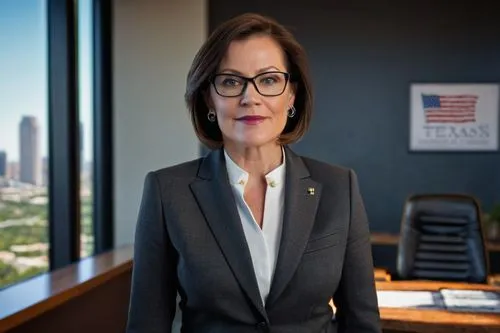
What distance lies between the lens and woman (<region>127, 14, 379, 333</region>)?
104 centimetres

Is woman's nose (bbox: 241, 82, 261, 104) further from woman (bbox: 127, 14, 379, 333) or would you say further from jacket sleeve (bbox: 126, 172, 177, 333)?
jacket sleeve (bbox: 126, 172, 177, 333)

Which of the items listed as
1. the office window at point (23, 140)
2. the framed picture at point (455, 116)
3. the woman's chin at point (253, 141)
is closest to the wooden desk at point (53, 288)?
the office window at point (23, 140)

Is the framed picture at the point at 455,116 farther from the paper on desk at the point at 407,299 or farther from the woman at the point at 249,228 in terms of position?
the woman at the point at 249,228

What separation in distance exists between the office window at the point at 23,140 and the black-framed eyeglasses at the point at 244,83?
5.63 feet

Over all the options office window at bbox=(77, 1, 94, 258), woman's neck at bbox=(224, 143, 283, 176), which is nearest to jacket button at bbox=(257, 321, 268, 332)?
woman's neck at bbox=(224, 143, 283, 176)

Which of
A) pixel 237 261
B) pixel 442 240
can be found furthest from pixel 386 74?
pixel 237 261

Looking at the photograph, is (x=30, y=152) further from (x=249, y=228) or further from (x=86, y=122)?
(x=249, y=228)

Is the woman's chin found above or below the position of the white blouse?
above

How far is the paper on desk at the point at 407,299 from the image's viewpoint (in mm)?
2270

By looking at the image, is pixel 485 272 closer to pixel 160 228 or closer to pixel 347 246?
pixel 347 246

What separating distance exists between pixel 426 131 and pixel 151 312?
356 cm

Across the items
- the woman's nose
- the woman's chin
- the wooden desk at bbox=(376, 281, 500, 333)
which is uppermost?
the woman's nose

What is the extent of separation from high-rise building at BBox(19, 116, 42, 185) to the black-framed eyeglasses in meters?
1.86

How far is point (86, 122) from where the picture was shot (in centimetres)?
353
